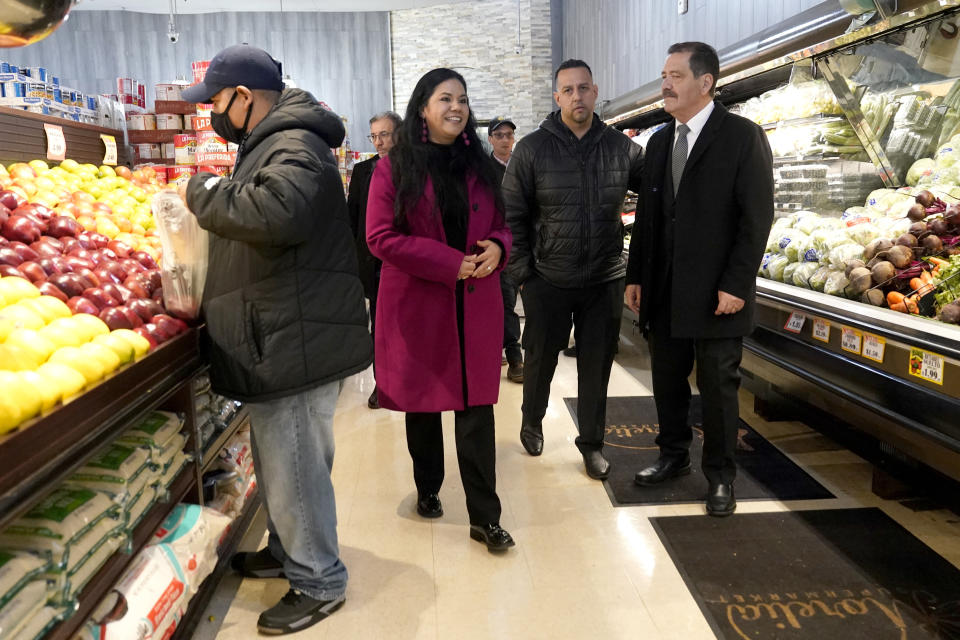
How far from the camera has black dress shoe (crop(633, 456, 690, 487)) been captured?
123 inches

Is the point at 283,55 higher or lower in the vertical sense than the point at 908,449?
higher

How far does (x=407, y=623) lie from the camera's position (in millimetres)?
2199

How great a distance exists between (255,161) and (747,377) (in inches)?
128

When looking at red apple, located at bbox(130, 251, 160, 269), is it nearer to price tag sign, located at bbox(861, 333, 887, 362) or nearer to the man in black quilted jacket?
the man in black quilted jacket

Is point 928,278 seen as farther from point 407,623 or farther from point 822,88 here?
point 407,623

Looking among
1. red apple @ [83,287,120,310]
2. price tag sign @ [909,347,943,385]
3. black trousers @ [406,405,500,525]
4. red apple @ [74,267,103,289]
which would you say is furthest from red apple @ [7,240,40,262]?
price tag sign @ [909,347,943,385]

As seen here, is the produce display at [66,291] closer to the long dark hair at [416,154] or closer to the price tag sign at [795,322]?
the long dark hair at [416,154]

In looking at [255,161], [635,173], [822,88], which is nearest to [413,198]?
[255,161]

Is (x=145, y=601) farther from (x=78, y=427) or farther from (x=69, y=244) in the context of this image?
(x=69, y=244)

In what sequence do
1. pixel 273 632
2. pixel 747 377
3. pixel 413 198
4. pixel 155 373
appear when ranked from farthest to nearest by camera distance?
pixel 747 377
pixel 413 198
pixel 273 632
pixel 155 373

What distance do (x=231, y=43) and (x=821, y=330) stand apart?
12130 millimetres

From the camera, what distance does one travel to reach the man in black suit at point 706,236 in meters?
2.67

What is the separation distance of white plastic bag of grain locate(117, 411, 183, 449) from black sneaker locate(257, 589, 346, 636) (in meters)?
0.63

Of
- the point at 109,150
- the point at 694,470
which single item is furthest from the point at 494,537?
the point at 109,150
